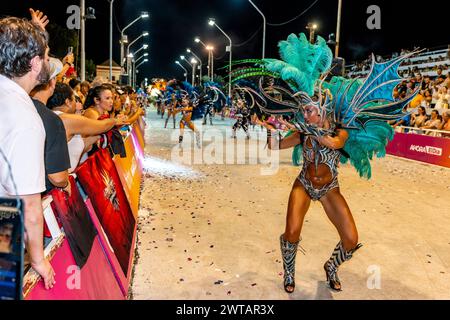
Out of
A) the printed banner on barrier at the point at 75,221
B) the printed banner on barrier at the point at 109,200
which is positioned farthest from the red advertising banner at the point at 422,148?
the printed banner on barrier at the point at 75,221

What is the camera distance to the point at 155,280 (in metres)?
4.38

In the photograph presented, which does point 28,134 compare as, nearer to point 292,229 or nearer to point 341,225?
point 292,229

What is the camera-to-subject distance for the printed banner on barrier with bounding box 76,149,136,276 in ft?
12.4

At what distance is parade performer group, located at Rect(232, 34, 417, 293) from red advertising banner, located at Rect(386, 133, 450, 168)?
31.8ft

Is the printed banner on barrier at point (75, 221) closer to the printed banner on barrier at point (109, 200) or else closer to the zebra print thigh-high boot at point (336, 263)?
the printed banner on barrier at point (109, 200)

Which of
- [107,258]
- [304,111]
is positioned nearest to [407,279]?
[304,111]

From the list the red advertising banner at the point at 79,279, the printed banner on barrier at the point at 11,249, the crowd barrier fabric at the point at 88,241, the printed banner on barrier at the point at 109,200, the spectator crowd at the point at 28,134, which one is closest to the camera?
the printed banner on barrier at the point at 11,249

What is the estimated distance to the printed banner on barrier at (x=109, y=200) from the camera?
3.78m

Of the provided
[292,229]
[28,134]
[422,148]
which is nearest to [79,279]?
[28,134]

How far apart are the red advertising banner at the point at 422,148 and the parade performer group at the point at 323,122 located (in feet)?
31.8

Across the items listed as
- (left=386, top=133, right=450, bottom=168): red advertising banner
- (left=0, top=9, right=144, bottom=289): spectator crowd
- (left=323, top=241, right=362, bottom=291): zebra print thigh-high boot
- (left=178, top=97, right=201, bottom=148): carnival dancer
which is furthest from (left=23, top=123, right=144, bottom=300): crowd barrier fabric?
(left=386, top=133, right=450, bottom=168): red advertising banner

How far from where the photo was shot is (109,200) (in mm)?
4340

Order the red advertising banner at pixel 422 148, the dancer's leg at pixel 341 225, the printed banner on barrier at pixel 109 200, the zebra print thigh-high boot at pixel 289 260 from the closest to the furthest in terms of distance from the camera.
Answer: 1. the printed banner on barrier at pixel 109 200
2. the dancer's leg at pixel 341 225
3. the zebra print thigh-high boot at pixel 289 260
4. the red advertising banner at pixel 422 148

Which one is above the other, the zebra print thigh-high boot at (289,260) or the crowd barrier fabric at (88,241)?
the crowd barrier fabric at (88,241)
